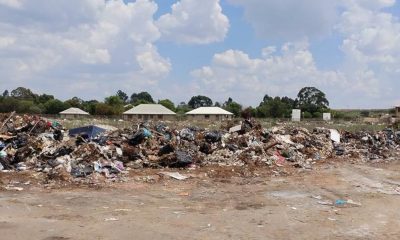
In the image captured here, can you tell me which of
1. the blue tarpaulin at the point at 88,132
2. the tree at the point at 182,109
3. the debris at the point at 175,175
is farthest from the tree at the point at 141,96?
the debris at the point at 175,175

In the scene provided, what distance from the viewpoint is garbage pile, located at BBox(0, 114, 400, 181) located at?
1248cm

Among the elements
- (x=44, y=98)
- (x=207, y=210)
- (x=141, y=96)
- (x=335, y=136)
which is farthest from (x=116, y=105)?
(x=207, y=210)

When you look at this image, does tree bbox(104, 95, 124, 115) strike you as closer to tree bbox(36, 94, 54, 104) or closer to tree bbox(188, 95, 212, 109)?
tree bbox(36, 94, 54, 104)

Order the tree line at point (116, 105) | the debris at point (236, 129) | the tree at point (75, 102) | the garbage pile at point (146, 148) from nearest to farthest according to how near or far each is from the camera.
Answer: the garbage pile at point (146, 148) → the debris at point (236, 129) → the tree line at point (116, 105) → the tree at point (75, 102)

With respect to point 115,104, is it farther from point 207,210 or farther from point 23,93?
point 207,210

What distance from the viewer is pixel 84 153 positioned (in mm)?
12672

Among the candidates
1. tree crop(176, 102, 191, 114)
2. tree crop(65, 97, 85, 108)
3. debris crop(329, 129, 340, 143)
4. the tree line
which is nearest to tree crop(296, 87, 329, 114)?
the tree line

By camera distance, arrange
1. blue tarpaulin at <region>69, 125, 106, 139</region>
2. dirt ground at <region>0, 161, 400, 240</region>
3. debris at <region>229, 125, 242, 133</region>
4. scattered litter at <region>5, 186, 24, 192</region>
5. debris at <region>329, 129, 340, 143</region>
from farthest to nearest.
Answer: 1. debris at <region>329, 129, 340, 143</region>
2. debris at <region>229, 125, 242, 133</region>
3. blue tarpaulin at <region>69, 125, 106, 139</region>
4. scattered litter at <region>5, 186, 24, 192</region>
5. dirt ground at <region>0, 161, 400, 240</region>

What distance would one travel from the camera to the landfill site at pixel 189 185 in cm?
712

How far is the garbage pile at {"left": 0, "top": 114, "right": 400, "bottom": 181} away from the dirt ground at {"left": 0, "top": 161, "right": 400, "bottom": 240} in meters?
1.55

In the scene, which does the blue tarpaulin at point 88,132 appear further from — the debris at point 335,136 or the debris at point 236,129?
the debris at point 335,136

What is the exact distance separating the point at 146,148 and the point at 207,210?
657cm

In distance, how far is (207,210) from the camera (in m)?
8.46

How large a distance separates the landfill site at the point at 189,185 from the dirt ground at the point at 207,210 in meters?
0.02
